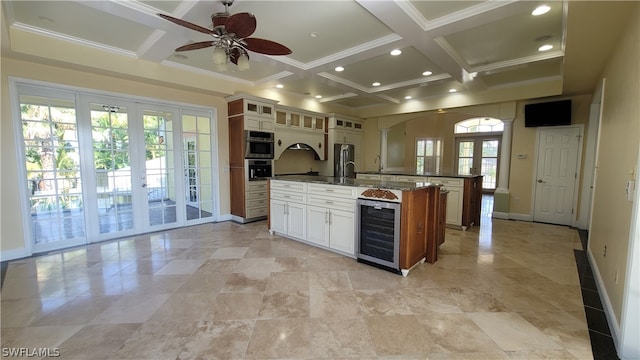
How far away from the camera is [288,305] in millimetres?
2320

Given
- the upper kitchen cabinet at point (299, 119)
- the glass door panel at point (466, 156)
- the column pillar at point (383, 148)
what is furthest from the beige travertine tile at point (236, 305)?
the glass door panel at point (466, 156)

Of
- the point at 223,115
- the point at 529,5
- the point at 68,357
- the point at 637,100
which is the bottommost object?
the point at 68,357

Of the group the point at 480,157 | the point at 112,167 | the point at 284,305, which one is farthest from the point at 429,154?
the point at 112,167

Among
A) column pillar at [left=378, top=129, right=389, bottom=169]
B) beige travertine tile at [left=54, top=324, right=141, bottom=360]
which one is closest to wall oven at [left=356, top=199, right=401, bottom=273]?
beige travertine tile at [left=54, top=324, right=141, bottom=360]

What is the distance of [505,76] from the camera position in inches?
191

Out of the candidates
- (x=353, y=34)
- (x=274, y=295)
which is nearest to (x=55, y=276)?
(x=274, y=295)

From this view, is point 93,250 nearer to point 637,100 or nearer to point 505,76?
point 637,100

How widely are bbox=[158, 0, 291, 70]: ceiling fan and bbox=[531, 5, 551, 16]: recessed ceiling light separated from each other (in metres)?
2.50

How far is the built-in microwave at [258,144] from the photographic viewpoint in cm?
509

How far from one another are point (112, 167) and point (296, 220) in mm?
3010

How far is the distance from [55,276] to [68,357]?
1.66m

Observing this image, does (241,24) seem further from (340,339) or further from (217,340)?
(340,339)

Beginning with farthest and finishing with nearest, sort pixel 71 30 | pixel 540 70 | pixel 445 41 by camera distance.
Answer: pixel 540 70 < pixel 445 41 < pixel 71 30

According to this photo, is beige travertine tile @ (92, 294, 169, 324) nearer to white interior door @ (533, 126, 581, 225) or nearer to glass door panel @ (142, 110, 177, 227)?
glass door panel @ (142, 110, 177, 227)
